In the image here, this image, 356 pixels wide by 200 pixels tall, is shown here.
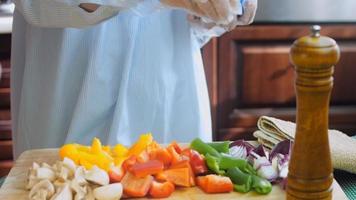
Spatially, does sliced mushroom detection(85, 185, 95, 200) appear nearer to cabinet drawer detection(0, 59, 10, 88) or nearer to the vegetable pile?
the vegetable pile

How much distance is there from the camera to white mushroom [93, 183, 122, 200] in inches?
25.6

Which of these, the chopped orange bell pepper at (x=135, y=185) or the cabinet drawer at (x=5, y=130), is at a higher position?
the chopped orange bell pepper at (x=135, y=185)

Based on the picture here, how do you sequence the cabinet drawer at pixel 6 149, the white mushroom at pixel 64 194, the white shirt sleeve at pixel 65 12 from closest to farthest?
1. the white mushroom at pixel 64 194
2. the white shirt sleeve at pixel 65 12
3. the cabinet drawer at pixel 6 149

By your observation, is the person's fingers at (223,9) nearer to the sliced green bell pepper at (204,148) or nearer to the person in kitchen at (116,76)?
the person in kitchen at (116,76)

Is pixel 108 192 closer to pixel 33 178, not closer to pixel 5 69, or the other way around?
pixel 33 178

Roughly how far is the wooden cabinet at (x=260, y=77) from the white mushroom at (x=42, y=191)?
3.47 ft

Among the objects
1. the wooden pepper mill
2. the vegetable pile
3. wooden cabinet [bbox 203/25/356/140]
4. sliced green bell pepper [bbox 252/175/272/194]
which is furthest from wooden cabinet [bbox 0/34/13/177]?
the wooden pepper mill

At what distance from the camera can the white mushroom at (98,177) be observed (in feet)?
2.17

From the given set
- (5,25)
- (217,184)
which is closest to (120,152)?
(217,184)

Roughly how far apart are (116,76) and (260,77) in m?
0.80

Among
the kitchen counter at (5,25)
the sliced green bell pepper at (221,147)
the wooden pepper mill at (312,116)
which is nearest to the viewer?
the wooden pepper mill at (312,116)

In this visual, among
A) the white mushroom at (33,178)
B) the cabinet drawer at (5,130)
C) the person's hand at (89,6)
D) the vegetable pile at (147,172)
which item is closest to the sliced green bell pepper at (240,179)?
the vegetable pile at (147,172)

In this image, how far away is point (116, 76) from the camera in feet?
3.27

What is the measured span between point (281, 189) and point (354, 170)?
18 centimetres
